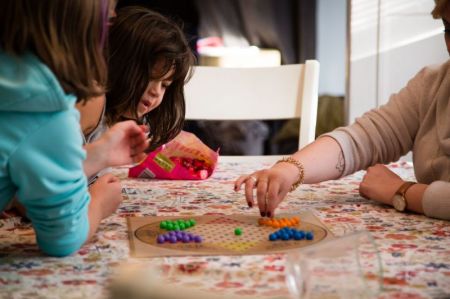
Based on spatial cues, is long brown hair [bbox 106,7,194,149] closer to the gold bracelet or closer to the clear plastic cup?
the gold bracelet

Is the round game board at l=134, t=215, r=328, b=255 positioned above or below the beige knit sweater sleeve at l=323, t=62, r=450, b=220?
below

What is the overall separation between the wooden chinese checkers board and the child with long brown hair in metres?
0.12

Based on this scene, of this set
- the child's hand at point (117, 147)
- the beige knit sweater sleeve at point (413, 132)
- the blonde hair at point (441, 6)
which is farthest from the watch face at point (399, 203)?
the child's hand at point (117, 147)

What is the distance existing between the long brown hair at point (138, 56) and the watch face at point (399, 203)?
63 centimetres

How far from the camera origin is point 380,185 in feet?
4.69

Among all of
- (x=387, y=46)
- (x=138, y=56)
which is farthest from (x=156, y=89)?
(x=387, y=46)

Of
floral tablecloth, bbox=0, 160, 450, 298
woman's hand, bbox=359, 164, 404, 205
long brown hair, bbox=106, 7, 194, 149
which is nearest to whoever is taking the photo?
floral tablecloth, bbox=0, 160, 450, 298

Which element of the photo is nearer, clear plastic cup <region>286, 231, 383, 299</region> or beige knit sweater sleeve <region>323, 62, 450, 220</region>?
clear plastic cup <region>286, 231, 383, 299</region>

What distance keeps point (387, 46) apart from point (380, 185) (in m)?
2.39

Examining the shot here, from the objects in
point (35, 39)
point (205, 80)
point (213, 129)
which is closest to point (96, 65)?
point (35, 39)

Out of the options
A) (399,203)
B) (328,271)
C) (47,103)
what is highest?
(47,103)

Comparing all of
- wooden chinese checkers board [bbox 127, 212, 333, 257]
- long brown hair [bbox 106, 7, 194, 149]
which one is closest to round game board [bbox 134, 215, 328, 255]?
wooden chinese checkers board [bbox 127, 212, 333, 257]

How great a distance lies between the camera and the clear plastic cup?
2.33 ft

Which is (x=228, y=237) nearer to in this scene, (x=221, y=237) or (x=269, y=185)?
(x=221, y=237)
